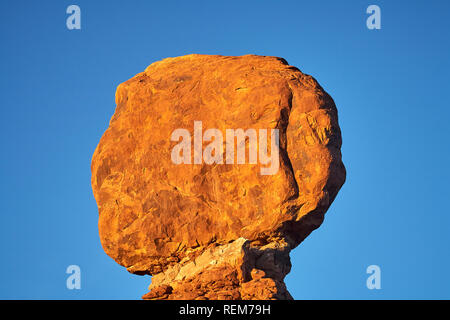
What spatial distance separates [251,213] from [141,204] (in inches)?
128

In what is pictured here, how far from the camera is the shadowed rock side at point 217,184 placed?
87.2 feet

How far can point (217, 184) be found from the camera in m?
27.4

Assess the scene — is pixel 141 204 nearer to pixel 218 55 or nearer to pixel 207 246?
pixel 207 246

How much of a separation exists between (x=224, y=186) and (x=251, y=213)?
1.15 meters

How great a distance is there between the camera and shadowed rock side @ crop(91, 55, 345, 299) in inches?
1047
